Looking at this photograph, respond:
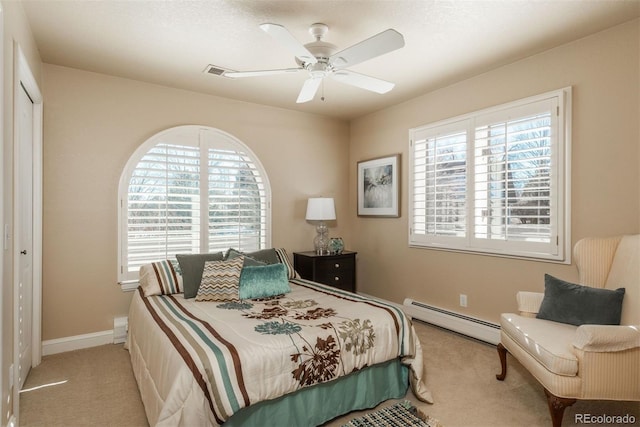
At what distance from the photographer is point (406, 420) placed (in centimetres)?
216

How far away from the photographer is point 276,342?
2.00 metres

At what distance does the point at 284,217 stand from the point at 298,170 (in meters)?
0.63

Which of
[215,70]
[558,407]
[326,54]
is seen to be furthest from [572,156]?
[215,70]

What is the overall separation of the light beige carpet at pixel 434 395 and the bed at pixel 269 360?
0.16 meters

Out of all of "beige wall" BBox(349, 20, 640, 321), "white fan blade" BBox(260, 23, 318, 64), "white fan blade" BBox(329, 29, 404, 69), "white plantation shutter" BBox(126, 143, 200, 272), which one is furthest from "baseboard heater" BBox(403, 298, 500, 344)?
"white fan blade" BBox(260, 23, 318, 64)

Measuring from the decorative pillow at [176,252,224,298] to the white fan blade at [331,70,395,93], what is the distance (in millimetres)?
1887

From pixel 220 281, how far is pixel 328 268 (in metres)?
1.63

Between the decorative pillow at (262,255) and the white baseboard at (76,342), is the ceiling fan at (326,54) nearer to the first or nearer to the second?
the decorative pillow at (262,255)

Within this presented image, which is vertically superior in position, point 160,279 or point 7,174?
point 7,174

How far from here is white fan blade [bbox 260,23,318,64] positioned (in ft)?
6.45

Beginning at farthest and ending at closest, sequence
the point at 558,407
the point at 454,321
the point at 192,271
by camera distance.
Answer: the point at 454,321 → the point at 192,271 → the point at 558,407

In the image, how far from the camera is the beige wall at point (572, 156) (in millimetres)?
2590

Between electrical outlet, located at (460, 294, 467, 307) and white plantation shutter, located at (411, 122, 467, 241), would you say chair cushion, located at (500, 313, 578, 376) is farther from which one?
white plantation shutter, located at (411, 122, 467, 241)

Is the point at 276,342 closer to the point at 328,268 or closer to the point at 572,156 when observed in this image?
the point at 328,268
